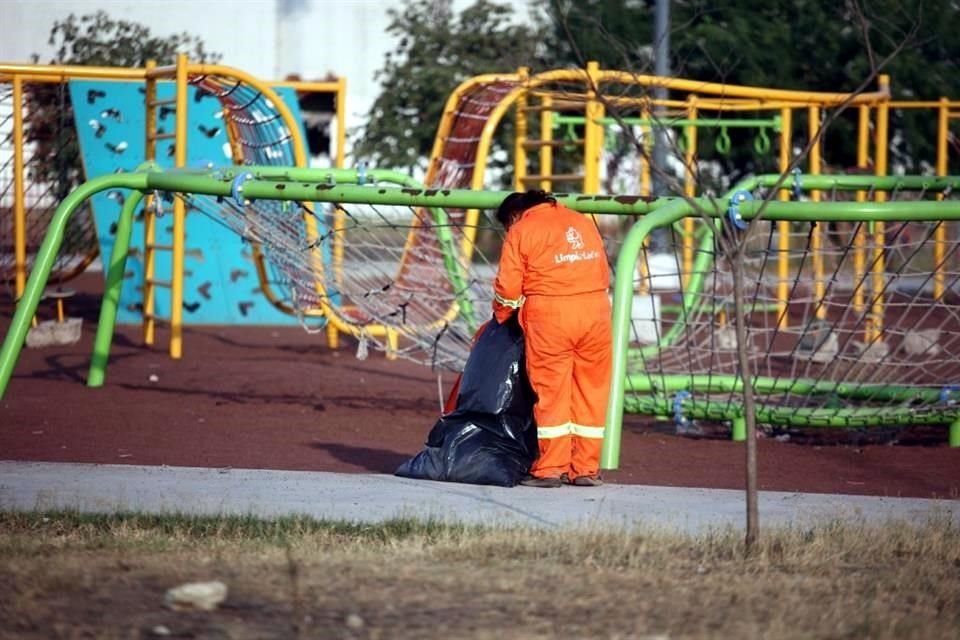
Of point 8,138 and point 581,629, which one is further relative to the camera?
point 8,138

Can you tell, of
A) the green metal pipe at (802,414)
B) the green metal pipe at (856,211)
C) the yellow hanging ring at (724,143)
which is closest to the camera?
the green metal pipe at (856,211)

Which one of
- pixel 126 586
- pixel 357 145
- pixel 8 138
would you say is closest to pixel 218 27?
pixel 357 145

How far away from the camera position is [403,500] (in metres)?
7.74

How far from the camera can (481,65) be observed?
26.7m

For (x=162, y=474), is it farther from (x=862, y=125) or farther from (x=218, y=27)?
(x=218, y=27)

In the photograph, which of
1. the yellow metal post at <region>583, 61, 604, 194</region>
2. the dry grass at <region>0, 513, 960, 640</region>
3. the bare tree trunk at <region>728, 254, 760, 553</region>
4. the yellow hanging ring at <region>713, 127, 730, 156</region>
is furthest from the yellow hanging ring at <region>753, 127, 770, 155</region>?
the bare tree trunk at <region>728, 254, 760, 553</region>

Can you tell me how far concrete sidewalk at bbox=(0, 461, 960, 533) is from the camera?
7320 millimetres

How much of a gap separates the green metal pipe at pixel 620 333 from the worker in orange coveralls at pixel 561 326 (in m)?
0.16

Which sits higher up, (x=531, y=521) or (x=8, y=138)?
(x=8, y=138)

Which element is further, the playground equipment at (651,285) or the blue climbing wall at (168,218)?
the blue climbing wall at (168,218)

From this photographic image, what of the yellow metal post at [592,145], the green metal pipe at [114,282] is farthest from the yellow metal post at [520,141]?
the green metal pipe at [114,282]

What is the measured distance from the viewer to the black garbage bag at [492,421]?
27.0ft

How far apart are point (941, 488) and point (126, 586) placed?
477cm

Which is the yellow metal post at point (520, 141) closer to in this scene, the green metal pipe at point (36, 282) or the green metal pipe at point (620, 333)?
the green metal pipe at point (36, 282)
